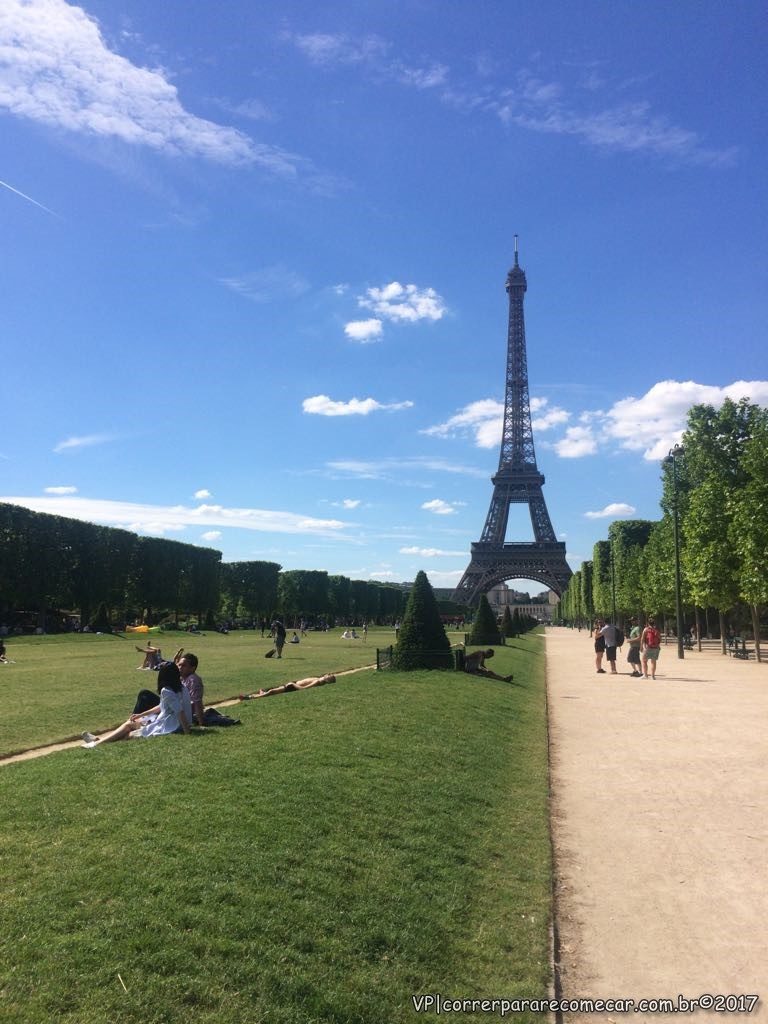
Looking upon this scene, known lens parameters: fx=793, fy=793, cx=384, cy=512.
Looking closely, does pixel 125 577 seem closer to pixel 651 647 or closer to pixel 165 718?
pixel 651 647

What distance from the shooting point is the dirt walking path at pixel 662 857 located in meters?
5.09

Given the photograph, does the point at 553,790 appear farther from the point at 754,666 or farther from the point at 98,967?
the point at 754,666

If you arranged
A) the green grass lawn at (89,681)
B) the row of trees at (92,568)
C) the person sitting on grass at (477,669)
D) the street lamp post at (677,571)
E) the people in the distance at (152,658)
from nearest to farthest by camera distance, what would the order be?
1. the green grass lawn at (89,681)
2. the person sitting on grass at (477,669)
3. the people in the distance at (152,658)
4. the street lamp post at (677,571)
5. the row of trees at (92,568)

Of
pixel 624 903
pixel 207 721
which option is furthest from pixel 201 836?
pixel 207 721

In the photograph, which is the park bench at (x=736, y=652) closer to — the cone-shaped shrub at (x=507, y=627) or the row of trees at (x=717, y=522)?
the row of trees at (x=717, y=522)

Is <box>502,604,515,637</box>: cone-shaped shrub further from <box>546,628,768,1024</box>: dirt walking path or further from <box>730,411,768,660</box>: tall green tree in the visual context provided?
<box>546,628,768,1024</box>: dirt walking path

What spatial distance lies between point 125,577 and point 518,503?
228ft

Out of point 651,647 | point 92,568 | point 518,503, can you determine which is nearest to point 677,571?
point 651,647

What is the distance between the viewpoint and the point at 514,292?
12212 centimetres

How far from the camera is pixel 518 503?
116 metres

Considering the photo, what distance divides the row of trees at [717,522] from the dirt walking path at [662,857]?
15226mm

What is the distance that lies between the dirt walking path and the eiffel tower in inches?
3711

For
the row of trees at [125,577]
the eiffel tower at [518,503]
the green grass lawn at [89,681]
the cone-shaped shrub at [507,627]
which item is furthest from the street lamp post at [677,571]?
the eiffel tower at [518,503]

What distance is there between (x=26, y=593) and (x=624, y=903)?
164 ft
